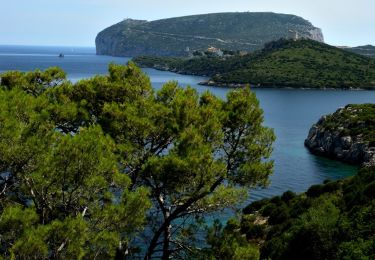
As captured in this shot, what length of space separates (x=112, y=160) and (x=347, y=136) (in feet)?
216

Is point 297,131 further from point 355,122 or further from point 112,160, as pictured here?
point 112,160

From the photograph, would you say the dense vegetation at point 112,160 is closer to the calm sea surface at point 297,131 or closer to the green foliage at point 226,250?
the green foliage at point 226,250

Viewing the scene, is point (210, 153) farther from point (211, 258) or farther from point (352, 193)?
point (352, 193)

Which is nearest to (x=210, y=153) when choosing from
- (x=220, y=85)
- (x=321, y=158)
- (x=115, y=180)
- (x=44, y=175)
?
(x=115, y=180)

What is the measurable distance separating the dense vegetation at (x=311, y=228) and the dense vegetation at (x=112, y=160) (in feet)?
7.39

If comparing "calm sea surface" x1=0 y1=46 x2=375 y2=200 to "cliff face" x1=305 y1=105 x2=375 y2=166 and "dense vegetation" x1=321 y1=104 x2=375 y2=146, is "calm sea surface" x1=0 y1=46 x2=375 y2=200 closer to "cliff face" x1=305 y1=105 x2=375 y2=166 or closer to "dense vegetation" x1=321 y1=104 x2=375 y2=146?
"cliff face" x1=305 y1=105 x2=375 y2=166

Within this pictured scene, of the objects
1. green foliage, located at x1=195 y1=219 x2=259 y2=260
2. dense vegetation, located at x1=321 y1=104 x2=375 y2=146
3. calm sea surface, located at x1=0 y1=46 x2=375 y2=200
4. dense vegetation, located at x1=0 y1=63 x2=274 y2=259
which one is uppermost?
dense vegetation, located at x1=0 y1=63 x2=274 y2=259

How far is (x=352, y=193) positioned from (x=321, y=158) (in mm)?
37137

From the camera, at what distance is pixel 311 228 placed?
27094 mm

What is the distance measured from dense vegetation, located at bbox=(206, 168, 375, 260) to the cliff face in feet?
86.6

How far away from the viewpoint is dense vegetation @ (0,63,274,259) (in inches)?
520

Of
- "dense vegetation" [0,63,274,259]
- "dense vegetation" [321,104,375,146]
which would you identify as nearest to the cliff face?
"dense vegetation" [321,104,375,146]

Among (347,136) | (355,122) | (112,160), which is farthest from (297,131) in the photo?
(112,160)

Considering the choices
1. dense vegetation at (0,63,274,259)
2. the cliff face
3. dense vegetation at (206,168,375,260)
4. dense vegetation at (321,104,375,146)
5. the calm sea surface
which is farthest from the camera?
dense vegetation at (321,104,375,146)
